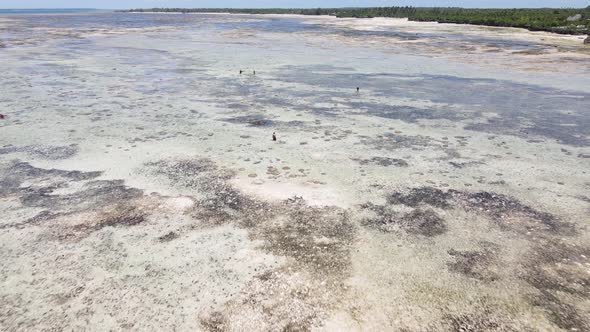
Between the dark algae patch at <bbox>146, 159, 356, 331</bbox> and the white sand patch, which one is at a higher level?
the white sand patch

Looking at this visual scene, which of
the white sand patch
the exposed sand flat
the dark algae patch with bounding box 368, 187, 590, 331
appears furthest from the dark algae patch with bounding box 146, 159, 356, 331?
the dark algae patch with bounding box 368, 187, 590, 331

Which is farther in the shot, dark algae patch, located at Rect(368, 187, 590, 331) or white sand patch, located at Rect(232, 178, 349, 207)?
white sand patch, located at Rect(232, 178, 349, 207)

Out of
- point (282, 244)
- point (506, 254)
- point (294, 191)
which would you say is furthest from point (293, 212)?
point (506, 254)

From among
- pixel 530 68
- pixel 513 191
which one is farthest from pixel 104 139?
pixel 530 68

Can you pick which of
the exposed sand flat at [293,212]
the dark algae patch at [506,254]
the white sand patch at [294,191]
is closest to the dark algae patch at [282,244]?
the exposed sand flat at [293,212]

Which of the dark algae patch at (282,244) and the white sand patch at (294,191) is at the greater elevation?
the white sand patch at (294,191)

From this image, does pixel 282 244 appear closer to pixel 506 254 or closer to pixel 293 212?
pixel 293 212

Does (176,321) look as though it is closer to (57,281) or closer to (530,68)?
(57,281)

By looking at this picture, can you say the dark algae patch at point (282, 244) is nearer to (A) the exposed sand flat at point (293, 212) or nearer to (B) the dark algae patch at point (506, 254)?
(A) the exposed sand flat at point (293, 212)

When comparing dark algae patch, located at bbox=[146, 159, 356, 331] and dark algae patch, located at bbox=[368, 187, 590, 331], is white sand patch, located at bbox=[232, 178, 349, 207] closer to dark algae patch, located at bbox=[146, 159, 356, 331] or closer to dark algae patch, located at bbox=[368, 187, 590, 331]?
dark algae patch, located at bbox=[146, 159, 356, 331]
